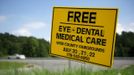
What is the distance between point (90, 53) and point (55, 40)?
815mm

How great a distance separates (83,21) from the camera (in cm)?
493

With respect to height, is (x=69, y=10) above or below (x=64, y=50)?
above

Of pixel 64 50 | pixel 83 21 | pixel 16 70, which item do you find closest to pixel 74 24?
pixel 83 21

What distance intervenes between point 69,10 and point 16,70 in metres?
1.26

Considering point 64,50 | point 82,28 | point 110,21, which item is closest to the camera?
point 110,21

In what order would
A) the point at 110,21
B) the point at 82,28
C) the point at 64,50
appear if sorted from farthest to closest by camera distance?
the point at 64,50
the point at 82,28
the point at 110,21

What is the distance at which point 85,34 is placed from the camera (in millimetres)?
4895

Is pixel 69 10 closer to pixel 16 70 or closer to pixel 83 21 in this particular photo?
pixel 83 21

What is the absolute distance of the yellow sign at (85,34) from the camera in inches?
180

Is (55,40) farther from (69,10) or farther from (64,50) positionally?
(69,10)

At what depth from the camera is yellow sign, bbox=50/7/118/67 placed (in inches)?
180

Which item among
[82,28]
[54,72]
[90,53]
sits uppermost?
[82,28]

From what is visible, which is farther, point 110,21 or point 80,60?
point 80,60

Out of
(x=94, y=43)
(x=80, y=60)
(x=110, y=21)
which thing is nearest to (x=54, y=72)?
(x=80, y=60)
